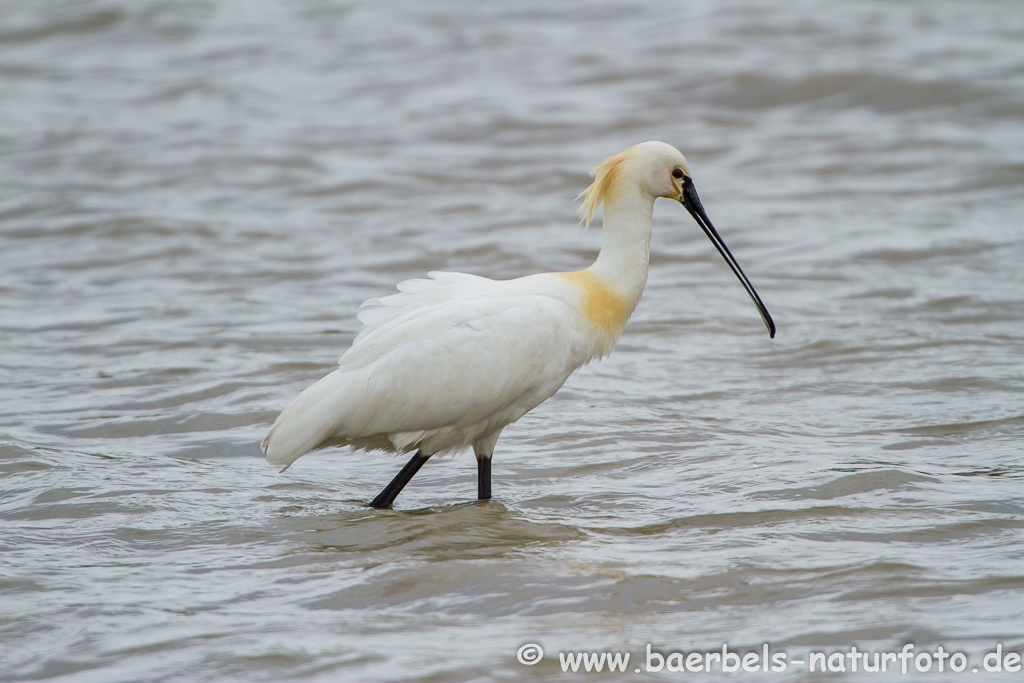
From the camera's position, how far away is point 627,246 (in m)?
7.02

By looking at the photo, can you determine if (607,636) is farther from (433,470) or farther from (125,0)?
(125,0)

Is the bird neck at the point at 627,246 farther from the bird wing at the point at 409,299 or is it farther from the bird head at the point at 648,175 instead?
the bird wing at the point at 409,299

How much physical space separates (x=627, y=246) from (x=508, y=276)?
6.17 meters

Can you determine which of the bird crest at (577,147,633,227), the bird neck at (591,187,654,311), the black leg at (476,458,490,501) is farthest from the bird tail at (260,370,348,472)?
the bird crest at (577,147,633,227)

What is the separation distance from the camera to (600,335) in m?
6.91

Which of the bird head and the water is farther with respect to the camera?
the bird head

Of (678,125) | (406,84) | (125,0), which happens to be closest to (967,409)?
(678,125)

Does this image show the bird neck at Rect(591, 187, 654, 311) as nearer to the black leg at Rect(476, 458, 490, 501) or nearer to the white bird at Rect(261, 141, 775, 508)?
the white bird at Rect(261, 141, 775, 508)

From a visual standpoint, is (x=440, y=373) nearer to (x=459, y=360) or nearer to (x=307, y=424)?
(x=459, y=360)

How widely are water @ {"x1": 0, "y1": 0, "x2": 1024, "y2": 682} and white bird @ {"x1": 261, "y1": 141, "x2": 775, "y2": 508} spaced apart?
0.47 metres

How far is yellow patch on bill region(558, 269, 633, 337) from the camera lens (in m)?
6.86

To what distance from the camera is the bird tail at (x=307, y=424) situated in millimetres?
6480

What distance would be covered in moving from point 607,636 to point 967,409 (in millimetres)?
4566

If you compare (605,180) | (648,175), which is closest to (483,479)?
(605,180)
